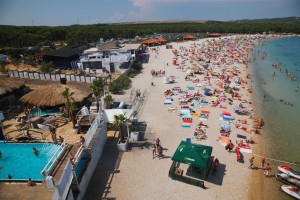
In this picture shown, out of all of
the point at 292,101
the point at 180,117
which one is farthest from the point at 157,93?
the point at 292,101

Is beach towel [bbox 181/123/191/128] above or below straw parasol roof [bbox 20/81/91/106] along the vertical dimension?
below

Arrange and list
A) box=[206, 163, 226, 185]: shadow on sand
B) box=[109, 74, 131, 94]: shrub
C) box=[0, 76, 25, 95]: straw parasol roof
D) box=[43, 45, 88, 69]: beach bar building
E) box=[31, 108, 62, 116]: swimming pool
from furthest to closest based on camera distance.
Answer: box=[43, 45, 88, 69]: beach bar building, box=[109, 74, 131, 94]: shrub, box=[0, 76, 25, 95]: straw parasol roof, box=[31, 108, 62, 116]: swimming pool, box=[206, 163, 226, 185]: shadow on sand

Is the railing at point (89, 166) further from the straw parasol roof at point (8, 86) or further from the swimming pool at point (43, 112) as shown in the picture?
the straw parasol roof at point (8, 86)

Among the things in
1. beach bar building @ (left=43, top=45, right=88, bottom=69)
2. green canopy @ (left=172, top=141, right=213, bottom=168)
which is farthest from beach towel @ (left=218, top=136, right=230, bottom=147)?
beach bar building @ (left=43, top=45, right=88, bottom=69)

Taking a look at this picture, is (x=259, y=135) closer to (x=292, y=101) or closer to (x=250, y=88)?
(x=292, y=101)

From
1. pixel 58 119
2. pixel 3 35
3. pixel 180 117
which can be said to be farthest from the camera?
pixel 3 35

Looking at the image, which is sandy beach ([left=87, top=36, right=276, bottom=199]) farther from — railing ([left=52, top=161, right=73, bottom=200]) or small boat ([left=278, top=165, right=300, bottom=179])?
railing ([left=52, top=161, right=73, bottom=200])
